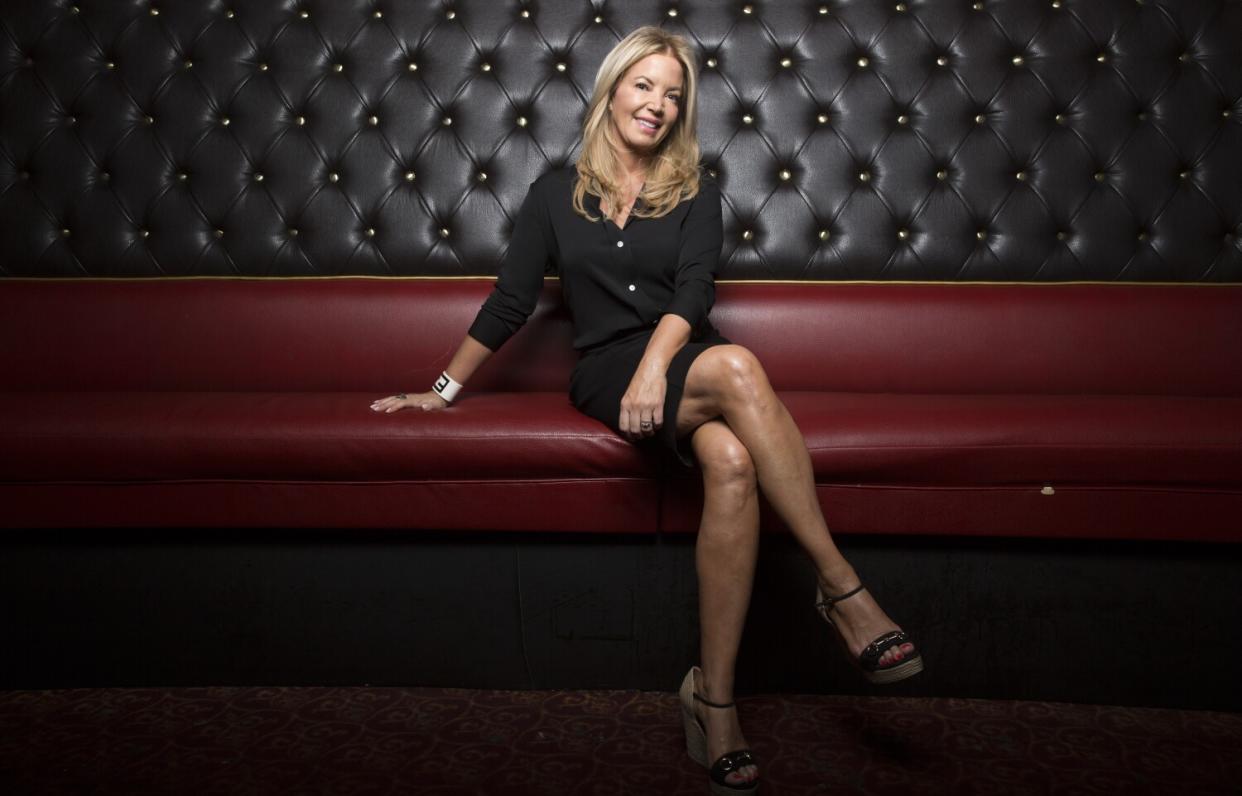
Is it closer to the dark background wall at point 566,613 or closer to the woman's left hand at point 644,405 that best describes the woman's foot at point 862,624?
the dark background wall at point 566,613

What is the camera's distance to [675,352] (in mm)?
1638

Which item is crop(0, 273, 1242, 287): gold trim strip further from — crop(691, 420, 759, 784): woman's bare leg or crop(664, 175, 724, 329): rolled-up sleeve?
crop(691, 420, 759, 784): woman's bare leg

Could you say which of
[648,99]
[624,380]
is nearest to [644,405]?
[624,380]

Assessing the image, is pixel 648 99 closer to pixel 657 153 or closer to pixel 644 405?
pixel 657 153

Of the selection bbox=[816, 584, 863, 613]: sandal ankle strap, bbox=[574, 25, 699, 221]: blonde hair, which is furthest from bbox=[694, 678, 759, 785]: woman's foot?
bbox=[574, 25, 699, 221]: blonde hair

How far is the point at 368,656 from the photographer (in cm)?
170

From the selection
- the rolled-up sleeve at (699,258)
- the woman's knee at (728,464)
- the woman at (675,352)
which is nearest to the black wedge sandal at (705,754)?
the woman at (675,352)

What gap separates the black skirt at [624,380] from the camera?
1531mm

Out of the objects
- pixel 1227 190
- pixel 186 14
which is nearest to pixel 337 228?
pixel 186 14

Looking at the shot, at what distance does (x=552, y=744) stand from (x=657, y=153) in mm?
1286

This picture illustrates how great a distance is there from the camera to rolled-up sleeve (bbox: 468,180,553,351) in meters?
1.90

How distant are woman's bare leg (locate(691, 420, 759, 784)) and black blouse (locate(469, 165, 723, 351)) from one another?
46 centimetres

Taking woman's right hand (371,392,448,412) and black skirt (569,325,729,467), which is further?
woman's right hand (371,392,448,412)

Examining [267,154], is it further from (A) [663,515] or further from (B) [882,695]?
(B) [882,695]
